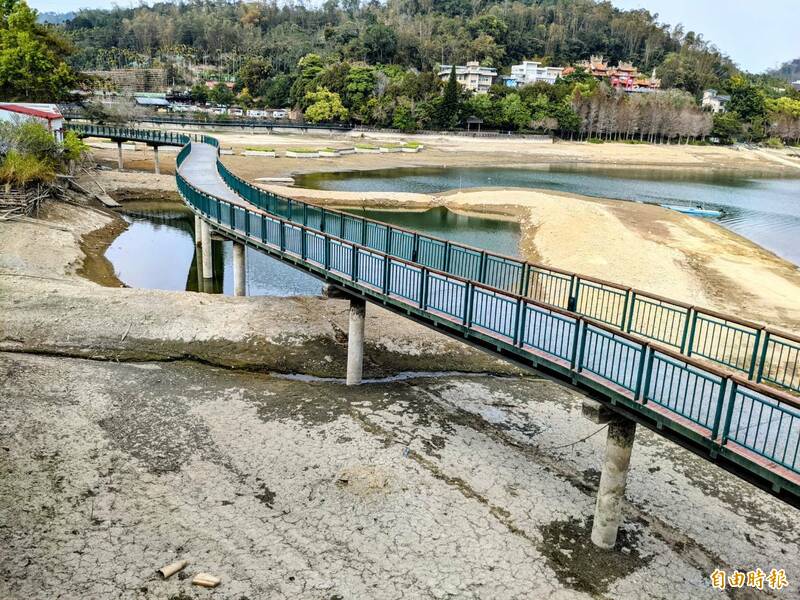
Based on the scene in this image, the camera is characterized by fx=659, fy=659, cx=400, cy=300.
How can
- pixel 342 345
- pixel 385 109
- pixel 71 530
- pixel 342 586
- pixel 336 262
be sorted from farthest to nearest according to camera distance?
pixel 385 109 < pixel 342 345 < pixel 336 262 < pixel 71 530 < pixel 342 586

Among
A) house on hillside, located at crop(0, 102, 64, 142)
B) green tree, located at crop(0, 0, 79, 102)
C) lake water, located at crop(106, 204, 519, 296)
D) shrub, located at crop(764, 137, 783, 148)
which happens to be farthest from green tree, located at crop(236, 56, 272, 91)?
shrub, located at crop(764, 137, 783, 148)

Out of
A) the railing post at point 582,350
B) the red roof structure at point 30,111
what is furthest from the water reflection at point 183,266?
the railing post at point 582,350

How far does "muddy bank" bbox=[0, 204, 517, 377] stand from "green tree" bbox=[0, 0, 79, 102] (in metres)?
38.1

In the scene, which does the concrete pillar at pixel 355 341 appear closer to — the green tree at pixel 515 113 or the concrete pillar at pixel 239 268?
the concrete pillar at pixel 239 268

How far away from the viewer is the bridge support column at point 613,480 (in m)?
11.9

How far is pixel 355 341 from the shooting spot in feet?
61.7

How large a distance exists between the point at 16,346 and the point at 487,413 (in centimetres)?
1373

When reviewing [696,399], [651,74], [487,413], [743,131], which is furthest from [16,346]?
[651,74]

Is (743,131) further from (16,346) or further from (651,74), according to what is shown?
(16,346)

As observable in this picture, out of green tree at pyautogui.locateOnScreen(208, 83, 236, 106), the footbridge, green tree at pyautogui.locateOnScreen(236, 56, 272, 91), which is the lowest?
the footbridge

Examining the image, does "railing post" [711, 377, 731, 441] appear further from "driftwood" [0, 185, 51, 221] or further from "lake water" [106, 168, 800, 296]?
"driftwood" [0, 185, 51, 221]

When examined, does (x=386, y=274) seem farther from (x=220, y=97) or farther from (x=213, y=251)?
(x=220, y=97)

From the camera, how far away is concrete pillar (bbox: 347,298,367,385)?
738 inches

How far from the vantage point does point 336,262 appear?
18.8 metres
